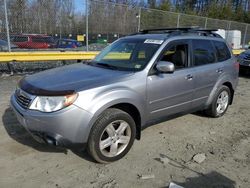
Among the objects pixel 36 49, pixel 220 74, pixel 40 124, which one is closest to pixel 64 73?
pixel 40 124

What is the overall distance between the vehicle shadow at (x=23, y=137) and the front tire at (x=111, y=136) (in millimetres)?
270

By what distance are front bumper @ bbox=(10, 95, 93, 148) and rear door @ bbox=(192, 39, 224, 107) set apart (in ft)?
7.77

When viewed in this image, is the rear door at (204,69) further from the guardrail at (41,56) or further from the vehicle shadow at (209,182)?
the guardrail at (41,56)

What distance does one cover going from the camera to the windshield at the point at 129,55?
406 centimetres

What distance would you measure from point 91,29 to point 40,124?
7.58 meters

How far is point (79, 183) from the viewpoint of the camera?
317cm

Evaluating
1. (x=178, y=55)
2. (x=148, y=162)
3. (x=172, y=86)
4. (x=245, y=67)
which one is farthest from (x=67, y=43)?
(x=245, y=67)

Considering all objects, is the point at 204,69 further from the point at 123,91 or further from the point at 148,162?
the point at 148,162

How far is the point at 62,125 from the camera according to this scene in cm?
311

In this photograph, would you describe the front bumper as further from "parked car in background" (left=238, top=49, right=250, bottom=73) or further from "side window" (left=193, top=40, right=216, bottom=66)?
"parked car in background" (left=238, top=49, right=250, bottom=73)

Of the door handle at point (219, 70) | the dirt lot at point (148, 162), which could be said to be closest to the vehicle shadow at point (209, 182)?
the dirt lot at point (148, 162)

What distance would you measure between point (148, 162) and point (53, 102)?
5.13ft

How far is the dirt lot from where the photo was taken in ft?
10.6

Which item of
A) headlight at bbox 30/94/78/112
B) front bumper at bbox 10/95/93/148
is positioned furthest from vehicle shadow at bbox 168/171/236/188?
headlight at bbox 30/94/78/112
